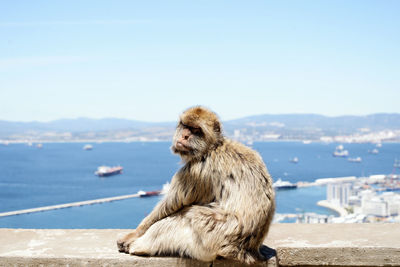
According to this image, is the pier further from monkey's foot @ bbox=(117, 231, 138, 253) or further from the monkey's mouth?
the monkey's mouth

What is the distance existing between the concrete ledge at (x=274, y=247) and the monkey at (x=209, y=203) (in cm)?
7

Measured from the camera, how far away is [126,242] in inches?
92.2

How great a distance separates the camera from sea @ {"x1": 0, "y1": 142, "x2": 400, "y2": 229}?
41500 mm

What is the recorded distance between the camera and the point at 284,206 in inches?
1893

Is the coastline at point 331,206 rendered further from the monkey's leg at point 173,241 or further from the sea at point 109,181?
the monkey's leg at point 173,241

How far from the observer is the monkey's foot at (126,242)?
7.65 feet

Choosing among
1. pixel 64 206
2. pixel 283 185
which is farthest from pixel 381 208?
pixel 64 206

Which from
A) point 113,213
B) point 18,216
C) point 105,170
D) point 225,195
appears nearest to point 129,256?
A: point 225,195

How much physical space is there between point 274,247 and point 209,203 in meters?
0.40

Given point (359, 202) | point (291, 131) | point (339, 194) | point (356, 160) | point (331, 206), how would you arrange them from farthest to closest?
1. point (291, 131)
2. point (356, 160)
3. point (339, 194)
4. point (331, 206)
5. point (359, 202)

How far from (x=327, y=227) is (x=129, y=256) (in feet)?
4.28

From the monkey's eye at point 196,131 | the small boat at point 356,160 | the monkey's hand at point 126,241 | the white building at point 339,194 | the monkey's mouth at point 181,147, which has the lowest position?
the white building at point 339,194

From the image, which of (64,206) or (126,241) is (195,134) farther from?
(64,206)

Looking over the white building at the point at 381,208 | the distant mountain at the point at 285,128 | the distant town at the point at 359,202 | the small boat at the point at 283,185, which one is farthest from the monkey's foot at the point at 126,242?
the distant mountain at the point at 285,128
